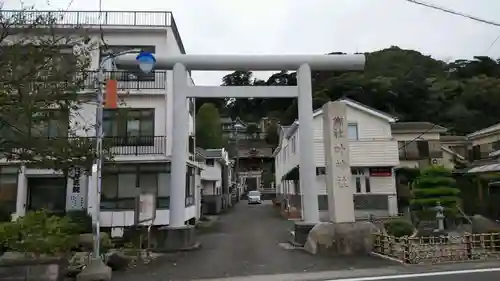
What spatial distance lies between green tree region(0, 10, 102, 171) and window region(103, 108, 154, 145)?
9846 mm

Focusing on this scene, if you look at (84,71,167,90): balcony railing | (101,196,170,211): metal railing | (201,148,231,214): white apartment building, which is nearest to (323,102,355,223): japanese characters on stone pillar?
(84,71,167,90): balcony railing

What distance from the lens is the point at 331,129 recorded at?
14.2 meters

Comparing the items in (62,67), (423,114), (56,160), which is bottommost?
(56,160)

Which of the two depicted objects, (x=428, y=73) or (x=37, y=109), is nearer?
(x=37, y=109)

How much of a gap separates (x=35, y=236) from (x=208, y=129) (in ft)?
155

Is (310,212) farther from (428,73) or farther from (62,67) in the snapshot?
(428,73)

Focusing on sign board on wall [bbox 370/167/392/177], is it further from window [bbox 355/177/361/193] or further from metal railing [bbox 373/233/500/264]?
metal railing [bbox 373/233/500/264]

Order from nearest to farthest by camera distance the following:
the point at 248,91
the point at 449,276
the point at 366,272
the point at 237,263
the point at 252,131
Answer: the point at 449,276
the point at 366,272
the point at 237,263
the point at 248,91
the point at 252,131

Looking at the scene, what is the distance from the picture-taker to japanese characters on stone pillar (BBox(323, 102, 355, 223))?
13.7 meters

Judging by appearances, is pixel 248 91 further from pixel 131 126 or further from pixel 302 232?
pixel 131 126

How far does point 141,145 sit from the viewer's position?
2019 cm

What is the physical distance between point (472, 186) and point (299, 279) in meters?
20.9

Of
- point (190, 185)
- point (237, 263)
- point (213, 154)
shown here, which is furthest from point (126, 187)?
A: point (213, 154)

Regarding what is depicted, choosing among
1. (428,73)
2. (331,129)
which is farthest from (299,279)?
(428,73)
